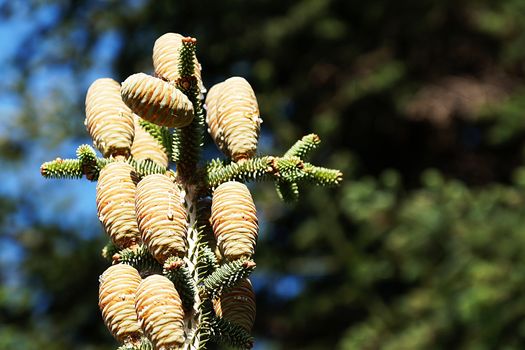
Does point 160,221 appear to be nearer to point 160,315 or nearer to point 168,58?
point 160,315

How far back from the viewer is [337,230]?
21.2 ft

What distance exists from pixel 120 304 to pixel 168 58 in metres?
0.36

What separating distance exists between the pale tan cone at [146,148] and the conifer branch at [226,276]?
0.26 metres

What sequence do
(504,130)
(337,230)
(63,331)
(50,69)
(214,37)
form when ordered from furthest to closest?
(50,69) < (214,37) < (63,331) < (337,230) < (504,130)

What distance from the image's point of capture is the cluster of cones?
1.03m

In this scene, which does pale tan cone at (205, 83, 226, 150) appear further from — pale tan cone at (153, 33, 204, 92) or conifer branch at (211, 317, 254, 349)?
conifer branch at (211, 317, 254, 349)

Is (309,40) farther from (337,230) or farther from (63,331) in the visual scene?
(63,331)

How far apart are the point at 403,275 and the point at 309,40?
251cm

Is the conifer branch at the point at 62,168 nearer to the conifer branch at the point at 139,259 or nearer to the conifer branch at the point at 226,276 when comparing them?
the conifer branch at the point at 139,259

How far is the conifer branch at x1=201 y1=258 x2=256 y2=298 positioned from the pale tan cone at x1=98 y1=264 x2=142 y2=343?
0.09 meters

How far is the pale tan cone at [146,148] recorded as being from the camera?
1295 millimetres

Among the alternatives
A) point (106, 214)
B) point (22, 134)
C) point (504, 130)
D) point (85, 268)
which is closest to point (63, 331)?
point (85, 268)

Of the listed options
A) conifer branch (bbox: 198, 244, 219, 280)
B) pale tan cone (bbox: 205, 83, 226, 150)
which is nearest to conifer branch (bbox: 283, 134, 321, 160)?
pale tan cone (bbox: 205, 83, 226, 150)

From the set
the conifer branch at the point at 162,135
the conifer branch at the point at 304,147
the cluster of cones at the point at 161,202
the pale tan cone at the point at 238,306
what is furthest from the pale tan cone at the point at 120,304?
the conifer branch at the point at 304,147
